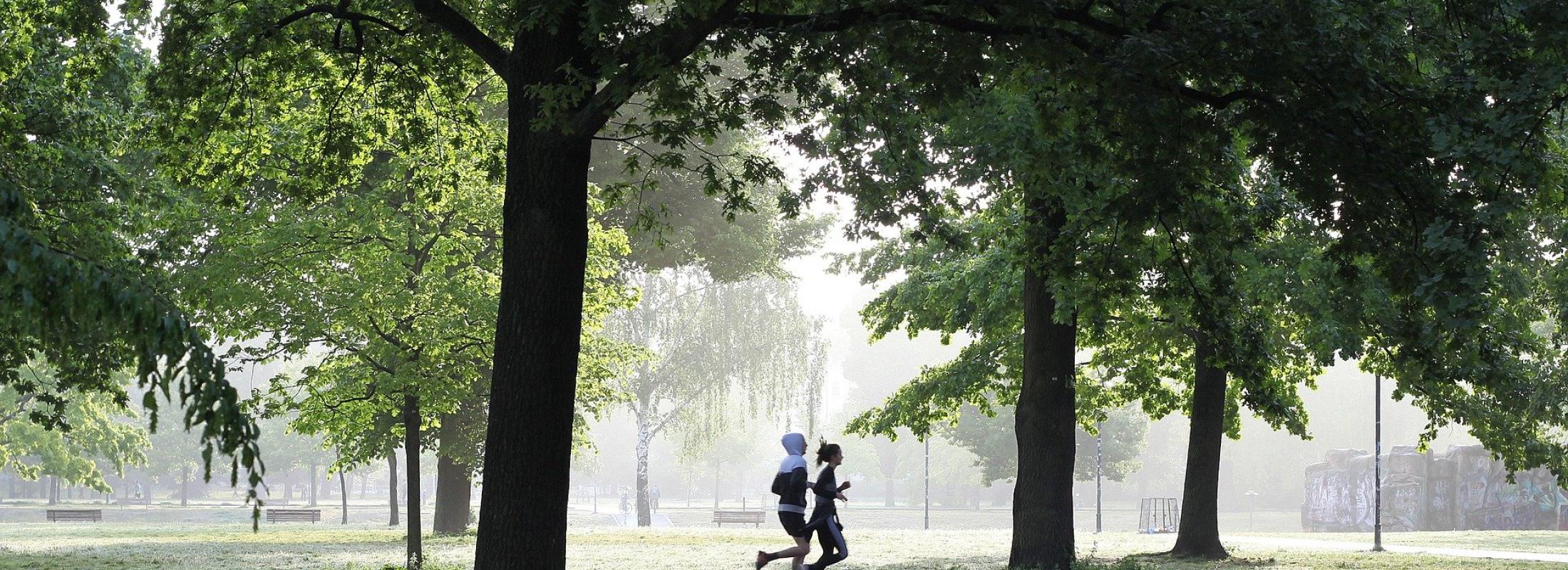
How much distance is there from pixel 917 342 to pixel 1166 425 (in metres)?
27.8

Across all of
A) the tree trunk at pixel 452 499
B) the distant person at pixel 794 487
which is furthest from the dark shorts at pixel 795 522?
the tree trunk at pixel 452 499

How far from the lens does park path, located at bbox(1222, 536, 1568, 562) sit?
22859mm

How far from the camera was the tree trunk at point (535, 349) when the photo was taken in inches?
339

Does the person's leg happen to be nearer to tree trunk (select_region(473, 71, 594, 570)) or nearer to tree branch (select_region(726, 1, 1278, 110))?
tree trunk (select_region(473, 71, 594, 570))

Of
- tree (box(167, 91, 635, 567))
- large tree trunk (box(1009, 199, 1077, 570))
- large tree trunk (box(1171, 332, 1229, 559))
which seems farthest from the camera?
large tree trunk (box(1171, 332, 1229, 559))

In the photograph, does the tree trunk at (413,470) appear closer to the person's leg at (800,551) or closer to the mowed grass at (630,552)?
the mowed grass at (630,552)

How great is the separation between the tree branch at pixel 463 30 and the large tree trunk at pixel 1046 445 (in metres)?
7.69

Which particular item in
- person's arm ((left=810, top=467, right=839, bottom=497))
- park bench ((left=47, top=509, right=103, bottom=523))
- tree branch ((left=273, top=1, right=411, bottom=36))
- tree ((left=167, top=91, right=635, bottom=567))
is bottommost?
park bench ((left=47, top=509, right=103, bottom=523))

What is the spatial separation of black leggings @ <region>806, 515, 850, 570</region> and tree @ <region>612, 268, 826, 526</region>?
122 feet

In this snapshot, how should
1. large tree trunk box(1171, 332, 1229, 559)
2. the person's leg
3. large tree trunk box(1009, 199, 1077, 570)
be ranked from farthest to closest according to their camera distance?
large tree trunk box(1171, 332, 1229, 559)
large tree trunk box(1009, 199, 1077, 570)
the person's leg

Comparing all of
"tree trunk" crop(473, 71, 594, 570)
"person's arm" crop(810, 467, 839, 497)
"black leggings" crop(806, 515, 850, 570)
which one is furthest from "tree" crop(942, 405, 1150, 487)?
"tree trunk" crop(473, 71, 594, 570)

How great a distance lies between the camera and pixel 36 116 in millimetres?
16031

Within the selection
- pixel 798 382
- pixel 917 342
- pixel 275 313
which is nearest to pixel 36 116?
pixel 275 313

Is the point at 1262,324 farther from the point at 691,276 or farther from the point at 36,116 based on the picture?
the point at 691,276
